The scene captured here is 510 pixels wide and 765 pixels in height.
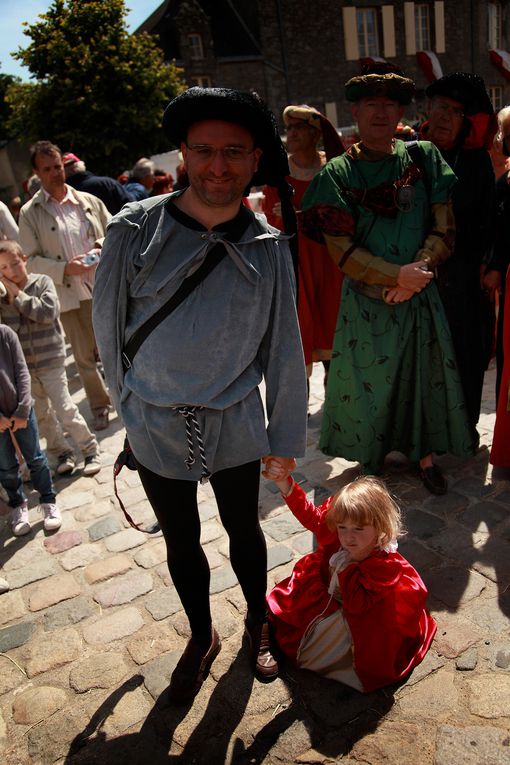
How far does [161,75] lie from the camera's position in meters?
17.4

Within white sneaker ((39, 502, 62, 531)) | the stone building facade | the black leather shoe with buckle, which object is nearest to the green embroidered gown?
the black leather shoe with buckle

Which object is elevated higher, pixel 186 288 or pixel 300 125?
pixel 300 125

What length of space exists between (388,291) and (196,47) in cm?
2389

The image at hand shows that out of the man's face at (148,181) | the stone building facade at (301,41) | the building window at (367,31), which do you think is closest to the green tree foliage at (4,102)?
the stone building facade at (301,41)

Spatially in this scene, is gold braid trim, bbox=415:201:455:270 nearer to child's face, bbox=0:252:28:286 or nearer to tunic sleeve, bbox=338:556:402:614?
tunic sleeve, bbox=338:556:402:614

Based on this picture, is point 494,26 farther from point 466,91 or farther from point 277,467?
point 277,467

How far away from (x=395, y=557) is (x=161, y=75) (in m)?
18.2

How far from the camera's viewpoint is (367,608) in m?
2.17

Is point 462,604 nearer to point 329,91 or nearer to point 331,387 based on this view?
point 331,387

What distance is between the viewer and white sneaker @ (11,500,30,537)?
3602mm

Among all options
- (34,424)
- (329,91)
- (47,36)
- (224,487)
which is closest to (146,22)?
(329,91)

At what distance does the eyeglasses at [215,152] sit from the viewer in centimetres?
180

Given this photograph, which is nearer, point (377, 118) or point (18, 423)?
point (377, 118)

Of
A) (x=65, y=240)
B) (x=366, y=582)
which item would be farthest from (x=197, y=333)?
(x=65, y=240)
